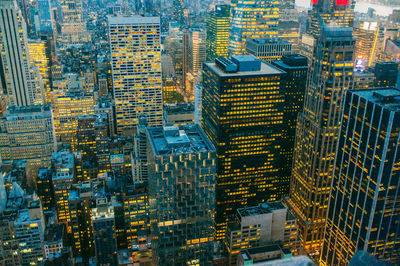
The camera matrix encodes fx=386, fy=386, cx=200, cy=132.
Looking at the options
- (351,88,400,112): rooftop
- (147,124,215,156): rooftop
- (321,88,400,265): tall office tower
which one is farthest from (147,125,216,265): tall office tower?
(351,88,400,112): rooftop

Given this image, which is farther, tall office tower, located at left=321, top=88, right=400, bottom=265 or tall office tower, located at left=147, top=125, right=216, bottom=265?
tall office tower, located at left=321, top=88, right=400, bottom=265

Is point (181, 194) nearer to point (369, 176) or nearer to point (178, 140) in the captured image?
point (178, 140)

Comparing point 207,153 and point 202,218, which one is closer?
point 207,153

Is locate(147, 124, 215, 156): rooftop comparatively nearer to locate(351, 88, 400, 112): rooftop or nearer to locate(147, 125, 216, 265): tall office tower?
locate(147, 125, 216, 265): tall office tower

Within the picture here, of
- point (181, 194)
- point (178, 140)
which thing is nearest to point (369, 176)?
point (181, 194)

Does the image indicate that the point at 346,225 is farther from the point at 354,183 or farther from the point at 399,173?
the point at 399,173

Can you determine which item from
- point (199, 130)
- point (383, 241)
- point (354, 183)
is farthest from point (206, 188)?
point (383, 241)

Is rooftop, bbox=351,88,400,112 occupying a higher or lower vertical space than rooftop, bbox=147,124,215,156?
higher
